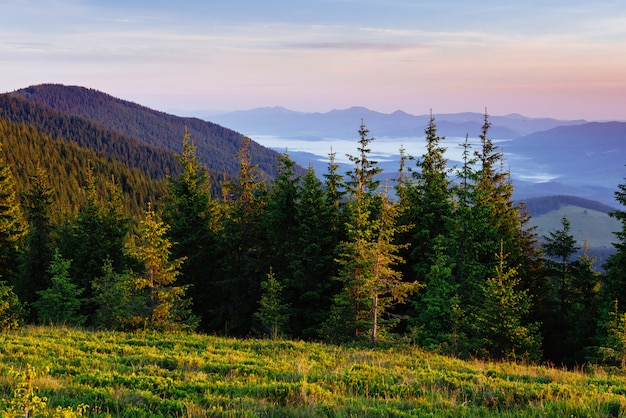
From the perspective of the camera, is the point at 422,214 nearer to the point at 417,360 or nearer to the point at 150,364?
the point at 417,360

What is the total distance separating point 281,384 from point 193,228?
819 inches

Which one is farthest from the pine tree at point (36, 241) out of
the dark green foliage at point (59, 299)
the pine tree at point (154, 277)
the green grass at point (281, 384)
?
the green grass at point (281, 384)

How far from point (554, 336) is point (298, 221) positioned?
781 inches

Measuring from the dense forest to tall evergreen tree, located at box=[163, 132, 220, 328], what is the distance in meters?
0.09

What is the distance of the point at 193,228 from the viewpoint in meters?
28.5

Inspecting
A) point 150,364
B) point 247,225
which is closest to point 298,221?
point 247,225

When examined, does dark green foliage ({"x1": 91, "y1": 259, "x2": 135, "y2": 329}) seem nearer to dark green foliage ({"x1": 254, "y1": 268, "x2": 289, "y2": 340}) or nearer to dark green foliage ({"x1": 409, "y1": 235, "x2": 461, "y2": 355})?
dark green foliage ({"x1": 254, "y1": 268, "x2": 289, "y2": 340})

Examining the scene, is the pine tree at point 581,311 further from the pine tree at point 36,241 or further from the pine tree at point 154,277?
the pine tree at point 36,241

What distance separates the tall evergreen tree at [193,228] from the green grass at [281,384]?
1362cm

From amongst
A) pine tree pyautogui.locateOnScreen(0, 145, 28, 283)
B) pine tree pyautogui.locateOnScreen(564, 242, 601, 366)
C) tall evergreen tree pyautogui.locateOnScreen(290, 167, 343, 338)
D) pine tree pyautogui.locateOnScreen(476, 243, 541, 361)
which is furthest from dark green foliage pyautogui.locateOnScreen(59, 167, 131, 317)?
pine tree pyautogui.locateOnScreen(564, 242, 601, 366)

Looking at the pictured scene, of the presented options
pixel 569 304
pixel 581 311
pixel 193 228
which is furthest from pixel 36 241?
pixel 569 304

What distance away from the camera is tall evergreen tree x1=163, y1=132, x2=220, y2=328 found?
92.2ft

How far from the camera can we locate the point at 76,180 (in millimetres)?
156625

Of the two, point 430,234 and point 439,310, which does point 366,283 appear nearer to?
point 439,310
